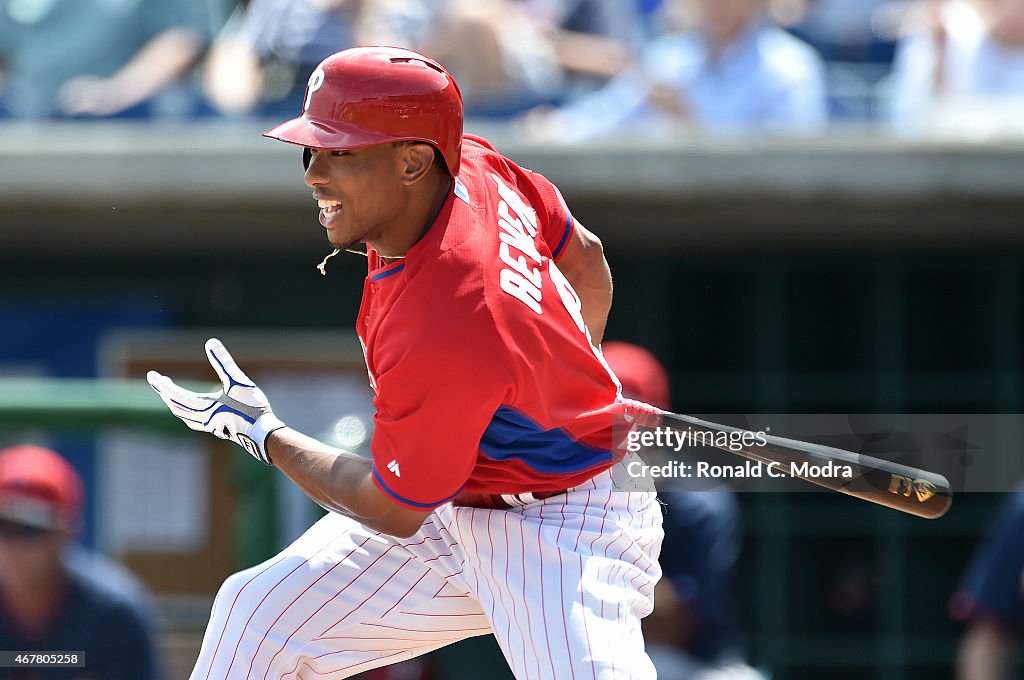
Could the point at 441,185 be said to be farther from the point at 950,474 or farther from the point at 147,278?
the point at 147,278

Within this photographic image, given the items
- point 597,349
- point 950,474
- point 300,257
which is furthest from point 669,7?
point 597,349

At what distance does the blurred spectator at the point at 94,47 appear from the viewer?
6012mm

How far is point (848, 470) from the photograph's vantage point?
117 inches

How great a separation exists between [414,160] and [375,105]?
0.12 meters

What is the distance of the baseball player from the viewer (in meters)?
2.54

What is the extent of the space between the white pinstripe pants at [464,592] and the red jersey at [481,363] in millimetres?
89

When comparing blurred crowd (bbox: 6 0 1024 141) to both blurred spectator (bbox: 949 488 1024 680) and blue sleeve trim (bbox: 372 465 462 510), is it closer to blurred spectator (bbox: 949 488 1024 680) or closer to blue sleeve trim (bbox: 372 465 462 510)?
blurred spectator (bbox: 949 488 1024 680)

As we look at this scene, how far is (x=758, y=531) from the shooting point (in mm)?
A: 6316

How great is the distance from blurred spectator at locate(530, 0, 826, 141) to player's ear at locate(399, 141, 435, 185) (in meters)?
3.14

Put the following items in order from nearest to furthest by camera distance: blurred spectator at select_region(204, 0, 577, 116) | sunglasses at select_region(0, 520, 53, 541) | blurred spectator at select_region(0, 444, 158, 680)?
blurred spectator at select_region(0, 444, 158, 680) → sunglasses at select_region(0, 520, 53, 541) → blurred spectator at select_region(204, 0, 577, 116)

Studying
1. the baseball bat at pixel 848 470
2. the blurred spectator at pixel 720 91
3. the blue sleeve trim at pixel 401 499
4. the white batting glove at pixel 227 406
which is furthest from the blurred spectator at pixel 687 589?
the blue sleeve trim at pixel 401 499

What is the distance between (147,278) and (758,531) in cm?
266

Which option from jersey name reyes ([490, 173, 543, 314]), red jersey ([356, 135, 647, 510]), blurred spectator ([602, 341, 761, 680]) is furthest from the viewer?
blurred spectator ([602, 341, 761, 680])

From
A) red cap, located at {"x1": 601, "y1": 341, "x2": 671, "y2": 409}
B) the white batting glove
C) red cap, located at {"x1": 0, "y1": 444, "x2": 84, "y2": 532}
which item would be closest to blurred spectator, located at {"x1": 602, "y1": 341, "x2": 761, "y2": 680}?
red cap, located at {"x1": 601, "y1": 341, "x2": 671, "y2": 409}
